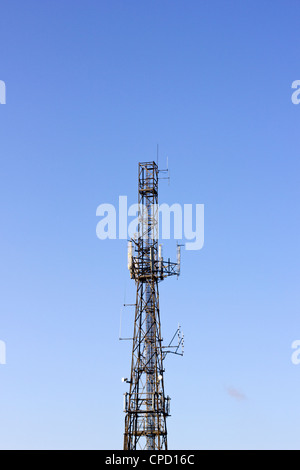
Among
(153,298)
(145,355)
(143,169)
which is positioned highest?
(143,169)

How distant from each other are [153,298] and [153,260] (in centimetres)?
407

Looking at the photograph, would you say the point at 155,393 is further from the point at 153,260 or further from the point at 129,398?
the point at 153,260
